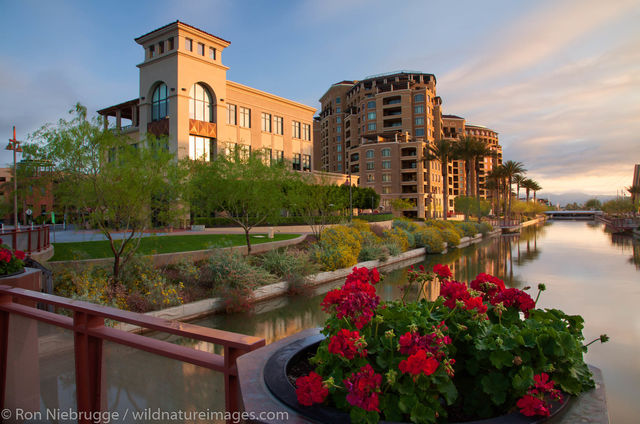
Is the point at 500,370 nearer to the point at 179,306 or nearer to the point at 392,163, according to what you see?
the point at 179,306

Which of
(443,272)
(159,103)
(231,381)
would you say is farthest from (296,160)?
(231,381)

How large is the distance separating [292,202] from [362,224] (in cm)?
560

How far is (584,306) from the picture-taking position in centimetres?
1233

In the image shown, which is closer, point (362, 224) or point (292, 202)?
point (292, 202)

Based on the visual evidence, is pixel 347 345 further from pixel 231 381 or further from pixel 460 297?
pixel 460 297

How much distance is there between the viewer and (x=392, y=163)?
84.0 m

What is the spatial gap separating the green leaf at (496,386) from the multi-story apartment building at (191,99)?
3351cm

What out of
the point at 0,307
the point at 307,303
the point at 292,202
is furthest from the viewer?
the point at 292,202

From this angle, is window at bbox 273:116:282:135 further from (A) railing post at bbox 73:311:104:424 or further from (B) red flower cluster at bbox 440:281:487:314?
(B) red flower cluster at bbox 440:281:487:314

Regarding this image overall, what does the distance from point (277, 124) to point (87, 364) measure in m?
46.8

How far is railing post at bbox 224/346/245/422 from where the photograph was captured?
214 cm

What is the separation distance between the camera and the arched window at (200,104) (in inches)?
1515

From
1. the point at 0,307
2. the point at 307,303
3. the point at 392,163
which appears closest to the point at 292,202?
the point at 307,303

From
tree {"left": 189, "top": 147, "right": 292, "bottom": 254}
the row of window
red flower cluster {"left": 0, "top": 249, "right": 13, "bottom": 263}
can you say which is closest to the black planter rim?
red flower cluster {"left": 0, "top": 249, "right": 13, "bottom": 263}
